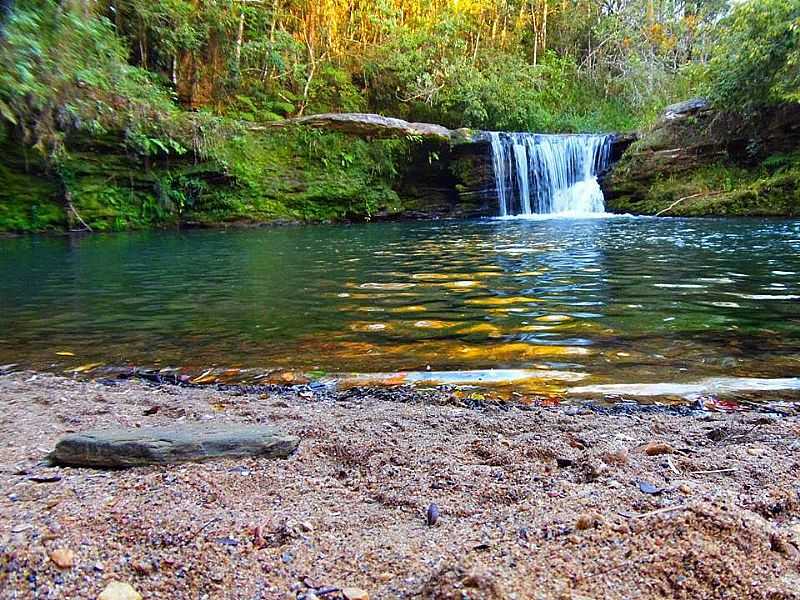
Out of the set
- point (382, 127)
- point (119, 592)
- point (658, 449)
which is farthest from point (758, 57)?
point (119, 592)

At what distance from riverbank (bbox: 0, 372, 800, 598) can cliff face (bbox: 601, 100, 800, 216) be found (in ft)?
50.4

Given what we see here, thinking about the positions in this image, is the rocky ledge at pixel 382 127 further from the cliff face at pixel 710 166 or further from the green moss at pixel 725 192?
the green moss at pixel 725 192

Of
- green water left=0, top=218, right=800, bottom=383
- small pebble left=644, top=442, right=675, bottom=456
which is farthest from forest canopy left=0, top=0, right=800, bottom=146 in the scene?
small pebble left=644, top=442, right=675, bottom=456

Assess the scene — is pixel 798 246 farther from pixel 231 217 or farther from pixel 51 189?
pixel 51 189

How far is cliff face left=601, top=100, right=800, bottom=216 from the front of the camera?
1517cm

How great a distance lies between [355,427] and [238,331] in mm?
2445

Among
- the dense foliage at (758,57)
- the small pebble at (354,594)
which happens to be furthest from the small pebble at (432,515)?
the dense foliage at (758,57)

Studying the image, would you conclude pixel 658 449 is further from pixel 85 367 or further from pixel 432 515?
pixel 85 367

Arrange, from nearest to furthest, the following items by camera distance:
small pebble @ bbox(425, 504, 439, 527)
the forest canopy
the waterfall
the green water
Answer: small pebble @ bbox(425, 504, 439, 527) → the green water → the forest canopy → the waterfall

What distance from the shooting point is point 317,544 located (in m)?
1.49

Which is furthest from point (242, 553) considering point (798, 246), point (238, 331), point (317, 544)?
point (798, 246)

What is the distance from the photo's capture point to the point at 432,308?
16.8 ft

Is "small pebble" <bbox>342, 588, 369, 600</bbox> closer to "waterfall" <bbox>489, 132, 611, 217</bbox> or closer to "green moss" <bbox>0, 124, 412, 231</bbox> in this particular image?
"green moss" <bbox>0, 124, 412, 231</bbox>

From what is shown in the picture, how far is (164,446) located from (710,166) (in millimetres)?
19002
